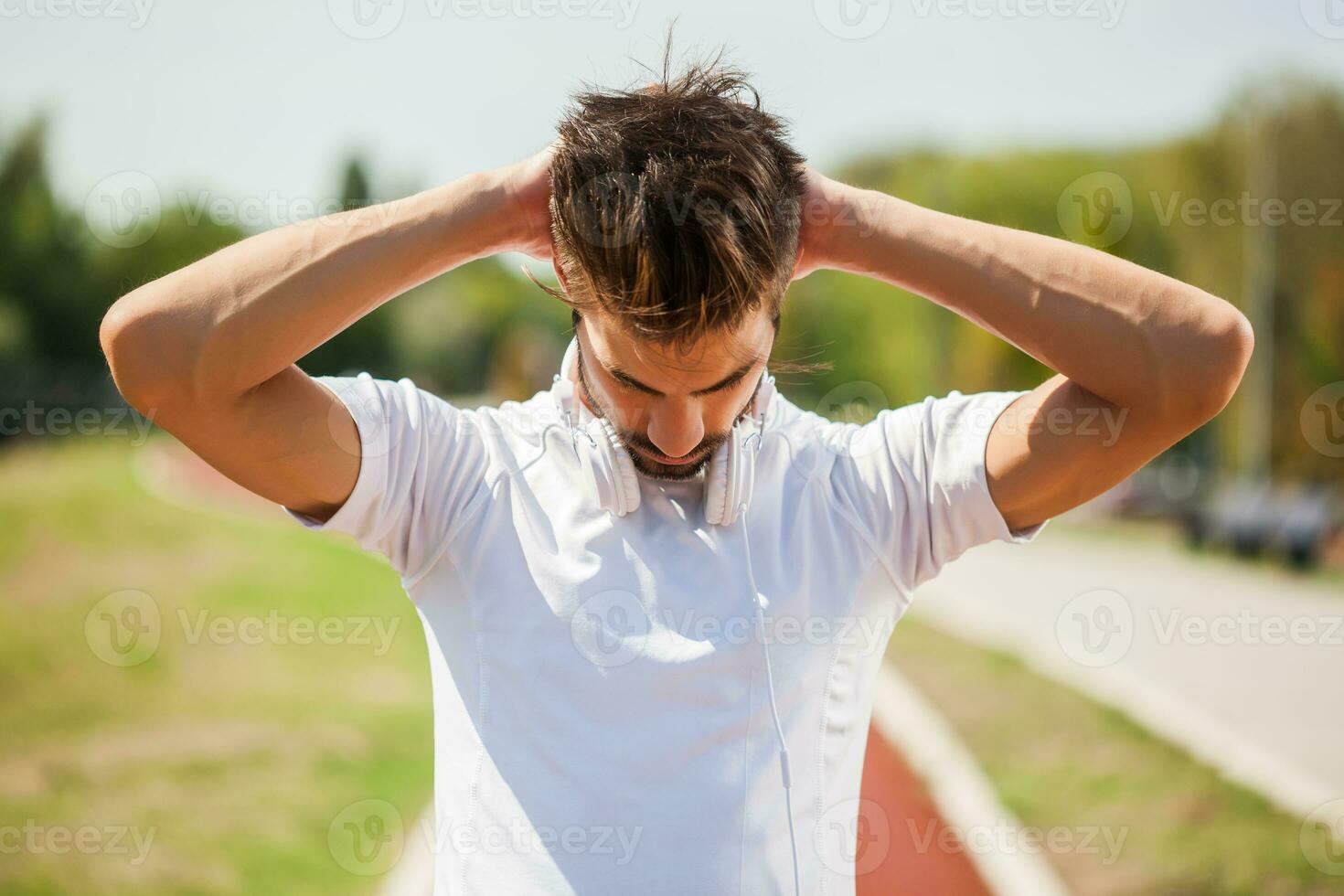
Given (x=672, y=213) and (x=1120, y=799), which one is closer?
(x=672, y=213)

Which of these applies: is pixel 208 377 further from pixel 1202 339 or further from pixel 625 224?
pixel 1202 339

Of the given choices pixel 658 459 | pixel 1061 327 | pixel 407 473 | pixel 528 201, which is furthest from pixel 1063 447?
pixel 407 473

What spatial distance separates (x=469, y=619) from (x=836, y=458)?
28.2 inches

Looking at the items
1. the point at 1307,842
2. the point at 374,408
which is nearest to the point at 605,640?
the point at 374,408

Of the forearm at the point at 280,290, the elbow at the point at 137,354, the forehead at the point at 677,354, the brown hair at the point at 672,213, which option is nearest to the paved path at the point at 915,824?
the forehead at the point at 677,354

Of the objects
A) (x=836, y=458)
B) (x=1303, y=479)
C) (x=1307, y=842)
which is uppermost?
(x=836, y=458)

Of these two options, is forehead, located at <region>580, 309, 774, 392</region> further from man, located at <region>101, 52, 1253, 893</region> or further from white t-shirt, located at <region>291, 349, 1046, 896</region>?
white t-shirt, located at <region>291, 349, 1046, 896</region>

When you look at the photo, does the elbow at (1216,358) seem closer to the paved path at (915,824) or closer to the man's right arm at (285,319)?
the man's right arm at (285,319)

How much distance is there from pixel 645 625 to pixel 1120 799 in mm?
5200

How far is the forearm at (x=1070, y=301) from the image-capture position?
1654mm

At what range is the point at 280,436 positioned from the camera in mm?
1574

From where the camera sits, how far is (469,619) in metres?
1.72

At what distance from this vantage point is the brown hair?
1.56m

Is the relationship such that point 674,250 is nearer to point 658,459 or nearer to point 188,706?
point 658,459
